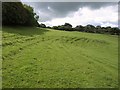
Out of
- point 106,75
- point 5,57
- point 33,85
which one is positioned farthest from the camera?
point 5,57

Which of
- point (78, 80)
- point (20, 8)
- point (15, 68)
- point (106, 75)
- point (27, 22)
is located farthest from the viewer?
point (27, 22)

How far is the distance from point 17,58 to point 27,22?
2479cm

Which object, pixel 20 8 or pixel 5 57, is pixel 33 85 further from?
pixel 20 8

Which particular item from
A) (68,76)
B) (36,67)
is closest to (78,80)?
(68,76)

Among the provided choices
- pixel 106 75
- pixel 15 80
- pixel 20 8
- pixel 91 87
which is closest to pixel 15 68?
pixel 15 80

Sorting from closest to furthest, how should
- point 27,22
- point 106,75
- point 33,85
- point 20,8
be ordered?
point 33,85
point 106,75
point 20,8
point 27,22

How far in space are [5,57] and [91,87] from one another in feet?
18.8

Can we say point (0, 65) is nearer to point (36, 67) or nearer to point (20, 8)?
point (36, 67)

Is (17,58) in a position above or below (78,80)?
above

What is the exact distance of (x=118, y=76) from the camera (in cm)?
1043

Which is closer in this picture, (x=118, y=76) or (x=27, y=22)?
(x=118, y=76)

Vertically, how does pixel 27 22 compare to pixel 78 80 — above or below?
above

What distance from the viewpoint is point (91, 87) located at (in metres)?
8.25

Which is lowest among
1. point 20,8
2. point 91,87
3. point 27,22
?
point 91,87
